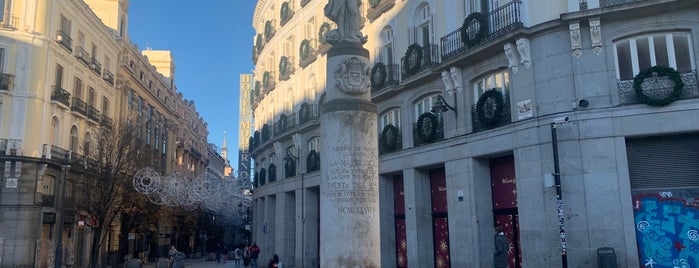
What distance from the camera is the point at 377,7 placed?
27.8m

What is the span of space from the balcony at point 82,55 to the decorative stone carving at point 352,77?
32697mm

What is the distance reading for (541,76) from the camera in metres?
18.3

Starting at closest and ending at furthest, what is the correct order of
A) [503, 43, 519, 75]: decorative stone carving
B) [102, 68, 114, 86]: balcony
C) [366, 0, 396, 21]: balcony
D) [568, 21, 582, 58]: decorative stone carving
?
1. [568, 21, 582, 58]: decorative stone carving
2. [503, 43, 519, 75]: decorative stone carving
3. [366, 0, 396, 21]: balcony
4. [102, 68, 114, 86]: balcony

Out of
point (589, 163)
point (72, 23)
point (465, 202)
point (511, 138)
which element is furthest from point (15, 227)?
point (589, 163)

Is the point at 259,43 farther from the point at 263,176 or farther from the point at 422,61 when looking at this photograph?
the point at 422,61

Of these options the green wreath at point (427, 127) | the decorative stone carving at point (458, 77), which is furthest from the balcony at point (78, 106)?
the decorative stone carving at point (458, 77)

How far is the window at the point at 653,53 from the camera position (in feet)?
55.0

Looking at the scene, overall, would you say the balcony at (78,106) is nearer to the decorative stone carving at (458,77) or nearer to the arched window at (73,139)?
the arched window at (73,139)

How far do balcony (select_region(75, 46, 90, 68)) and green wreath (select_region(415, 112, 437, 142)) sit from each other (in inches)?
1104

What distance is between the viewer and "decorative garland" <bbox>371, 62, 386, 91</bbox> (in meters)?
26.5

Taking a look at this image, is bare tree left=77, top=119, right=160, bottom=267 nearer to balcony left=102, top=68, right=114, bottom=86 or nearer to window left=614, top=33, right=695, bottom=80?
balcony left=102, top=68, right=114, bottom=86

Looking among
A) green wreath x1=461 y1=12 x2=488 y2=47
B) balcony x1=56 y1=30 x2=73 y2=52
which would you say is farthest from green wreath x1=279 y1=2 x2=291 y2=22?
green wreath x1=461 y1=12 x2=488 y2=47

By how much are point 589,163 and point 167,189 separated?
24.6 metres

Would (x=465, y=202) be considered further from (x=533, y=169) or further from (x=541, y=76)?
(x=541, y=76)
